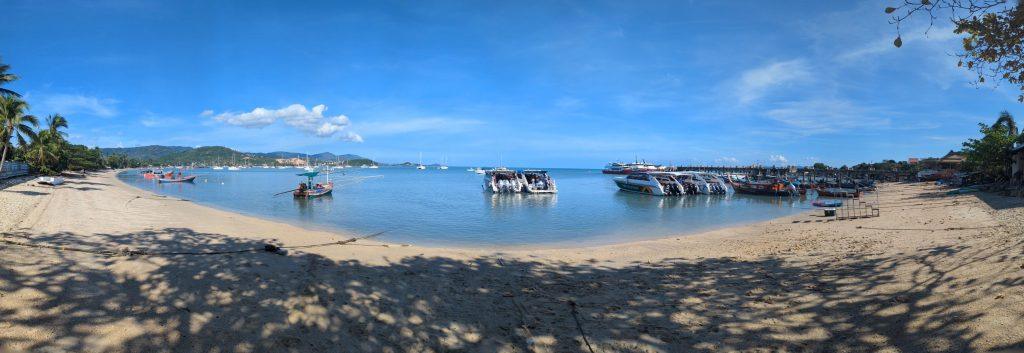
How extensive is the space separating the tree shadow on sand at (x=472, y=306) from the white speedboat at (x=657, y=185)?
3639cm

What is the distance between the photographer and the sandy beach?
4.44 metres

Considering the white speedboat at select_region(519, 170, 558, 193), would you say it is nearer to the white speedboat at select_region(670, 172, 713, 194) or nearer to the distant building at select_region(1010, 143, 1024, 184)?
the white speedboat at select_region(670, 172, 713, 194)

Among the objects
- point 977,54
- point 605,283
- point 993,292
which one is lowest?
point 605,283

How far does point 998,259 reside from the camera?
6.25m

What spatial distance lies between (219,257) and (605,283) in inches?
288

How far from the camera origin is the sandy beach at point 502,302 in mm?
4441

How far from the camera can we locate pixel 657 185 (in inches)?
1724

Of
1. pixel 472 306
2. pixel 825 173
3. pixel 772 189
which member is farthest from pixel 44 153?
pixel 825 173

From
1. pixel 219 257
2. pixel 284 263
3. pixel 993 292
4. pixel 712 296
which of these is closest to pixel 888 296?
pixel 993 292

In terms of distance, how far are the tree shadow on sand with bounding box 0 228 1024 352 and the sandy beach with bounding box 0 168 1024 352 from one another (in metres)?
0.03

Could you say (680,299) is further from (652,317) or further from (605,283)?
(605,283)

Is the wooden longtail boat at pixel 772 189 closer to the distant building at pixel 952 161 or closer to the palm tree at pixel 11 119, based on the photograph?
the distant building at pixel 952 161

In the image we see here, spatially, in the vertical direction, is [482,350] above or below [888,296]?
below

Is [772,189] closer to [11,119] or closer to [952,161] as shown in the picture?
[952,161]
